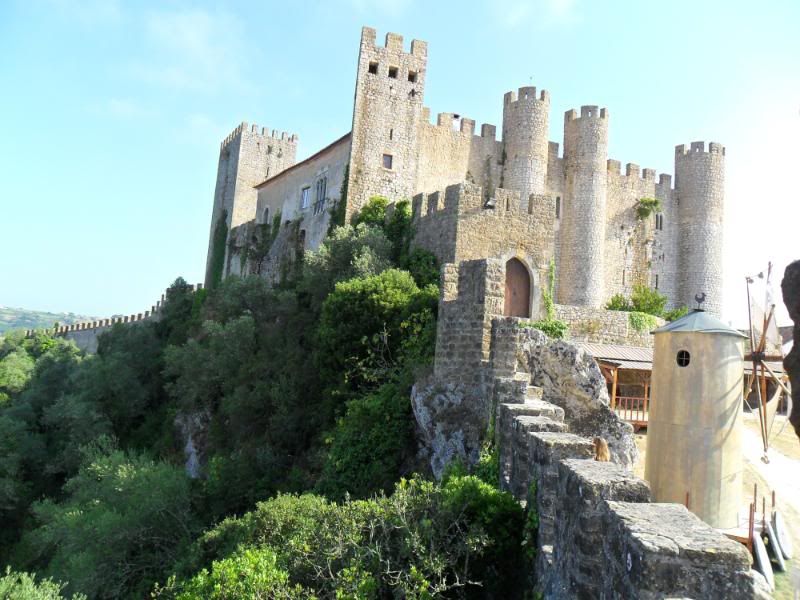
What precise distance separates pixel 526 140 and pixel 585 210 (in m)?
5.36

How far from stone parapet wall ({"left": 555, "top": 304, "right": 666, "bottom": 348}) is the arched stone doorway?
9.26 feet

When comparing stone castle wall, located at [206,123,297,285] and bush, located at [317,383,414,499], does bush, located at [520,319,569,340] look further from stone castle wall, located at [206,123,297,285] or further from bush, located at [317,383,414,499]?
stone castle wall, located at [206,123,297,285]

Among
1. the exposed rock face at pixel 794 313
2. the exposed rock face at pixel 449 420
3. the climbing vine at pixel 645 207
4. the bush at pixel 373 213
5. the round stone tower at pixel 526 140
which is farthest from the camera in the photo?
the climbing vine at pixel 645 207

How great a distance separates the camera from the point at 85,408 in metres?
30.4

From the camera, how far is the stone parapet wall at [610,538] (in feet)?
12.5

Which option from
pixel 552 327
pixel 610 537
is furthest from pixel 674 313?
pixel 610 537

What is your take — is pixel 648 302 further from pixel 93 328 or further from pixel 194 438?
pixel 93 328

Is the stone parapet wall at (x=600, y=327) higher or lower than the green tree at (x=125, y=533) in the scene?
higher

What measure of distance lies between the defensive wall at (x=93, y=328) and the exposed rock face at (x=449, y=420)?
106 feet

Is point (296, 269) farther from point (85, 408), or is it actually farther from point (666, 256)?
point (666, 256)

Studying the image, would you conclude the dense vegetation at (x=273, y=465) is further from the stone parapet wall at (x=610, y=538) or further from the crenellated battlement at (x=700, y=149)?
the crenellated battlement at (x=700, y=149)

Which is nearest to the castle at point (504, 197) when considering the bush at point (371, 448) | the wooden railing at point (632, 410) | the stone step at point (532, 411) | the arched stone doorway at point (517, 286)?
the arched stone doorway at point (517, 286)

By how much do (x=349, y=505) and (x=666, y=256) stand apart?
34334 millimetres

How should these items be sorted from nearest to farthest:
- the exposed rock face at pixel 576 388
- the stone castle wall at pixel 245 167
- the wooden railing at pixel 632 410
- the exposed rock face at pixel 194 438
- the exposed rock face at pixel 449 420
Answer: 1. the exposed rock face at pixel 449 420
2. the exposed rock face at pixel 576 388
3. the wooden railing at pixel 632 410
4. the exposed rock face at pixel 194 438
5. the stone castle wall at pixel 245 167
